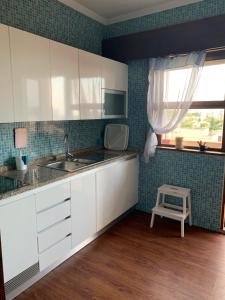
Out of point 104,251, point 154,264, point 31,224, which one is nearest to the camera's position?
point 31,224

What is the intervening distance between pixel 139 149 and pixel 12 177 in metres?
1.73

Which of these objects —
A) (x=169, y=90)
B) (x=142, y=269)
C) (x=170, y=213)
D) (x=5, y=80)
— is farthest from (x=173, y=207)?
(x=5, y=80)

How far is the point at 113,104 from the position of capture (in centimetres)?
291

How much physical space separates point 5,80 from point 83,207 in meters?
1.29

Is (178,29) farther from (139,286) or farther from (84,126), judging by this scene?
(139,286)

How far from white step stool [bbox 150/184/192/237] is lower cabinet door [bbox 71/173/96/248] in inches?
31.8

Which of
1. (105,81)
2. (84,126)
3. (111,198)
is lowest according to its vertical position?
(111,198)

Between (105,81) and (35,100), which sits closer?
(35,100)

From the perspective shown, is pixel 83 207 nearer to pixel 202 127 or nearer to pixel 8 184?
pixel 8 184

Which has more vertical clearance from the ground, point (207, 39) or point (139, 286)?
point (207, 39)

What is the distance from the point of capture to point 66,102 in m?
2.24

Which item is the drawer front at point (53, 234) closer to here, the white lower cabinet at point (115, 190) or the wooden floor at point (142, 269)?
the wooden floor at point (142, 269)

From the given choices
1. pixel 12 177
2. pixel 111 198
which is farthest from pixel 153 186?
pixel 12 177

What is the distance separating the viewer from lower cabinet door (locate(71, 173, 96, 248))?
2.11 metres
